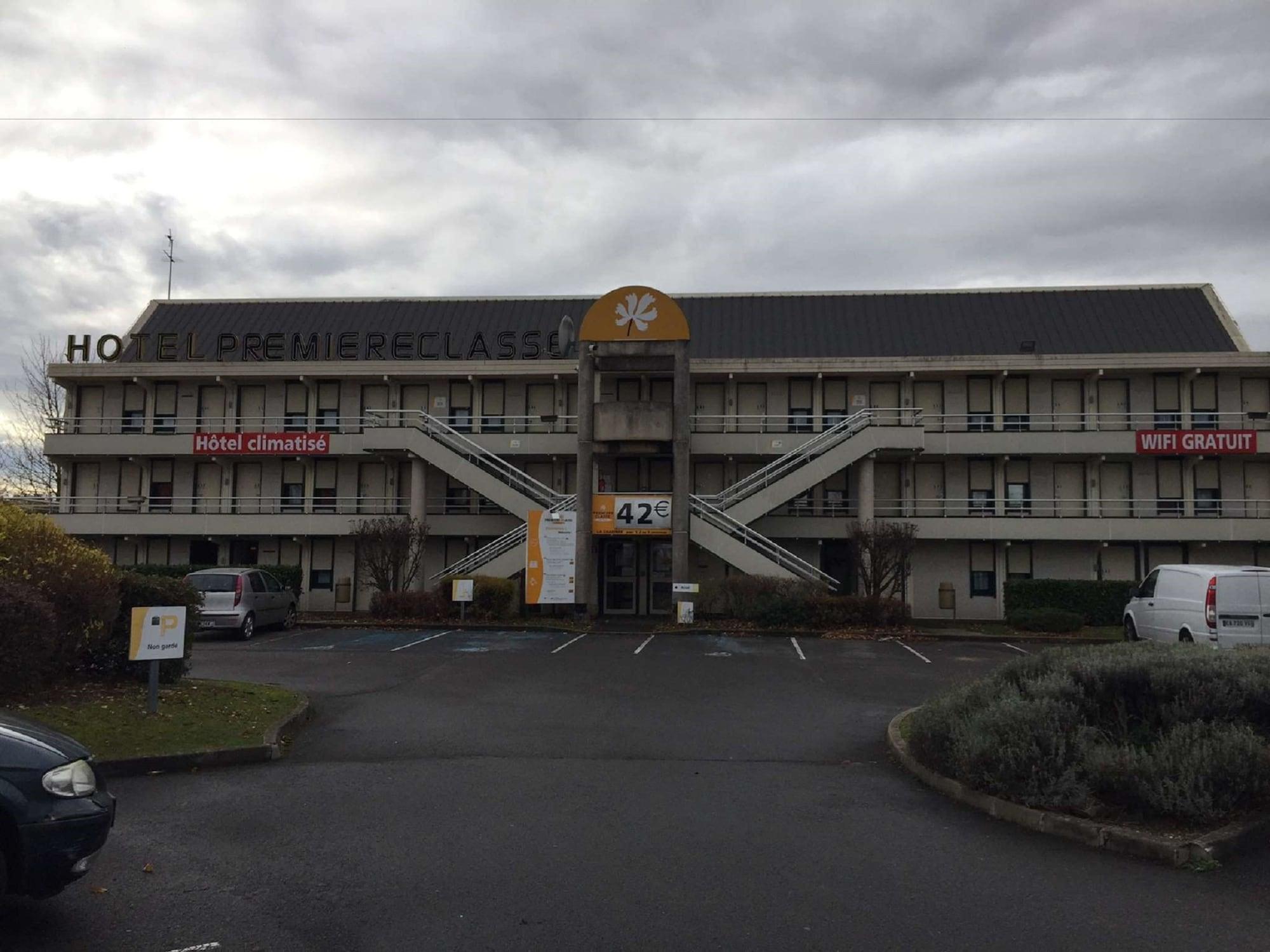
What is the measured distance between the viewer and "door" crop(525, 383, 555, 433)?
33.7 m

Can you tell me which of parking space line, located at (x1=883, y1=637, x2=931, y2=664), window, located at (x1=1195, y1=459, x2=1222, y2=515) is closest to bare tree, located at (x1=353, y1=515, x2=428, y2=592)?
parking space line, located at (x1=883, y1=637, x2=931, y2=664)

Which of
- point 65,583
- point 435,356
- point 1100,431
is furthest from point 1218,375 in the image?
point 65,583

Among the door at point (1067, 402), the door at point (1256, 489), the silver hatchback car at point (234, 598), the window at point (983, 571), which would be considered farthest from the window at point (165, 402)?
the door at point (1256, 489)

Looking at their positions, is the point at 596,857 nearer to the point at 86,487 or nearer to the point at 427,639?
the point at 427,639

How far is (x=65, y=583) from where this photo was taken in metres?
11.1

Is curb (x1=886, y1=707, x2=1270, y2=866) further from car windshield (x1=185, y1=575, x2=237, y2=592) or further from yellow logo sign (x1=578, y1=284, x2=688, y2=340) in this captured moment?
yellow logo sign (x1=578, y1=284, x2=688, y2=340)

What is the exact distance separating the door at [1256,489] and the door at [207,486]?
36.4m

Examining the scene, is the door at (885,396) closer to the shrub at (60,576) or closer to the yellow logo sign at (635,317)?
the yellow logo sign at (635,317)

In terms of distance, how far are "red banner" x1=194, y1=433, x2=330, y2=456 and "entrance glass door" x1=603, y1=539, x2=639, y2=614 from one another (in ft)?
35.5

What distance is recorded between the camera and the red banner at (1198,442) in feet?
98.9

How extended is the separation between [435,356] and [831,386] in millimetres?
15037

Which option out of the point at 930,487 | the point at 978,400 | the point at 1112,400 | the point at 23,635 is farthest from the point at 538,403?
the point at 23,635

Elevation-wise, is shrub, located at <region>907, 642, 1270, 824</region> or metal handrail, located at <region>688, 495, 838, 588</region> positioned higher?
metal handrail, located at <region>688, 495, 838, 588</region>

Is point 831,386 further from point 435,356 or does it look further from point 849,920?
point 849,920
